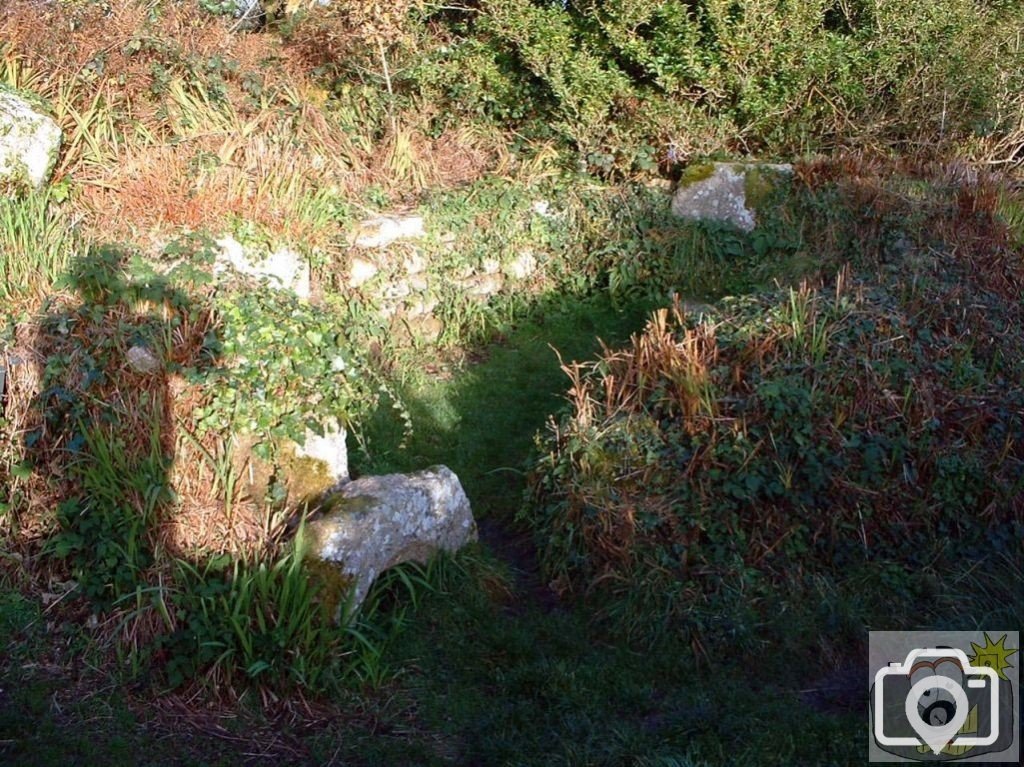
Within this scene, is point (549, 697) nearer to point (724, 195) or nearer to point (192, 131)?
point (192, 131)

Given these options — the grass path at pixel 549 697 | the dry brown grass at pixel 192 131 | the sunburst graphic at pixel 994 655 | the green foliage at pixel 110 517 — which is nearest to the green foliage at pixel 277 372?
the green foliage at pixel 110 517

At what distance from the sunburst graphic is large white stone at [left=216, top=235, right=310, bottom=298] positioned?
4.51 m

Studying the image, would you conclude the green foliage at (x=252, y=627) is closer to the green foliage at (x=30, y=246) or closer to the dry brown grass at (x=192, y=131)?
the green foliage at (x=30, y=246)

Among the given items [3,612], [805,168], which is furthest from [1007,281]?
[3,612]

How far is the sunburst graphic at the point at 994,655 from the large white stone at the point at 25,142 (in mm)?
6279

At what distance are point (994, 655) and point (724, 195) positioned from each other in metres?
5.27

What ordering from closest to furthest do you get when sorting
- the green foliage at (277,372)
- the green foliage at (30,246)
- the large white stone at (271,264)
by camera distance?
the green foliage at (277,372), the green foliage at (30,246), the large white stone at (271,264)

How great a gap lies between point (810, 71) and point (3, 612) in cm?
774

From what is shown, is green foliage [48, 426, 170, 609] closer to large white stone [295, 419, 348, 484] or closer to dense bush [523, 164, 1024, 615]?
large white stone [295, 419, 348, 484]

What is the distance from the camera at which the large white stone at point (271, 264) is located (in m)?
6.58

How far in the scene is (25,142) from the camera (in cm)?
659

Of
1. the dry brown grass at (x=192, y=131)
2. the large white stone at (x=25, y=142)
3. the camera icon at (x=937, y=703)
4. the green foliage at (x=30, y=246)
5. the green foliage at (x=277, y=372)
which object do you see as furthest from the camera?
the dry brown grass at (x=192, y=131)

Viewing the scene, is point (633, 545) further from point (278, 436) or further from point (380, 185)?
point (380, 185)

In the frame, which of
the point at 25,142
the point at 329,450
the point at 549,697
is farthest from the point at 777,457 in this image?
the point at 25,142
